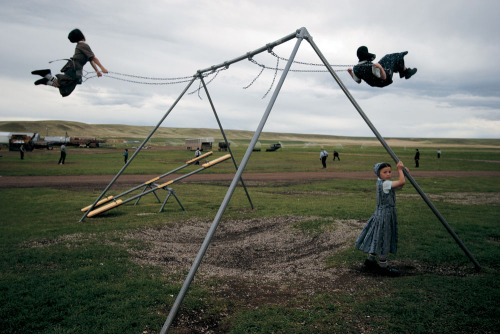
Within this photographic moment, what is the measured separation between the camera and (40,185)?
790 inches

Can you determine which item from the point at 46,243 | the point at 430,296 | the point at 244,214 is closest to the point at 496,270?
the point at 430,296

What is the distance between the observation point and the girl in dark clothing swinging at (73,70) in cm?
593

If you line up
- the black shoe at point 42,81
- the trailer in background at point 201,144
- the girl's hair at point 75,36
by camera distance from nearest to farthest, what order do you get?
the black shoe at point 42,81, the girl's hair at point 75,36, the trailer in background at point 201,144

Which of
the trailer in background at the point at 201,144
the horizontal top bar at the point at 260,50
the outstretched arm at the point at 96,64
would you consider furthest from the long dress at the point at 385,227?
the trailer in background at the point at 201,144

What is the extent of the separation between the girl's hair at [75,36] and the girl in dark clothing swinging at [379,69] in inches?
203

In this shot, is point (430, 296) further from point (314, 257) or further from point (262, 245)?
point (262, 245)

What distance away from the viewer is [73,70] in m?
6.02

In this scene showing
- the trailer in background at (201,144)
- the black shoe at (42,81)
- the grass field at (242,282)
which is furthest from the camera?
the trailer in background at (201,144)

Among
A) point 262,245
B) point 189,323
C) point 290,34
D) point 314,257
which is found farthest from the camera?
point 262,245

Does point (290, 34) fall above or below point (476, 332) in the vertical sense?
above

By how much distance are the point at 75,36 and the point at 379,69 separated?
555cm

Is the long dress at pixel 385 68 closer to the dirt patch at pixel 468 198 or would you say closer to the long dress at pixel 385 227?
the long dress at pixel 385 227

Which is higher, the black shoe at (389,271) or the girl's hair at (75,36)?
the girl's hair at (75,36)

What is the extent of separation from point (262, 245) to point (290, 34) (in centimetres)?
523
